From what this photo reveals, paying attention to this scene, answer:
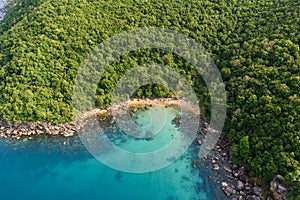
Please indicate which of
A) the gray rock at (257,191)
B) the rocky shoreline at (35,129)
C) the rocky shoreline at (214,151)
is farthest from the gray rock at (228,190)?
the rocky shoreline at (35,129)

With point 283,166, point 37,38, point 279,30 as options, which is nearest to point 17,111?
point 37,38

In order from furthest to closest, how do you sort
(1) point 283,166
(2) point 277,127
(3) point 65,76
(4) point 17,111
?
1. (3) point 65,76
2. (4) point 17,111
3. (2) point 277,127
4. (1) point 283,166

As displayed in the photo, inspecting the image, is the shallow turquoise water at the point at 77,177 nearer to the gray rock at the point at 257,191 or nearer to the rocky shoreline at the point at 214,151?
the rocky shoreline at the point at 214,151

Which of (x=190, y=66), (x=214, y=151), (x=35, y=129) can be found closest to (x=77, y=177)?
(x=35, y=129)

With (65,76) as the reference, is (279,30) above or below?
below

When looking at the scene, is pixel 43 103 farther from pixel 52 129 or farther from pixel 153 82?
pixel 153 82
